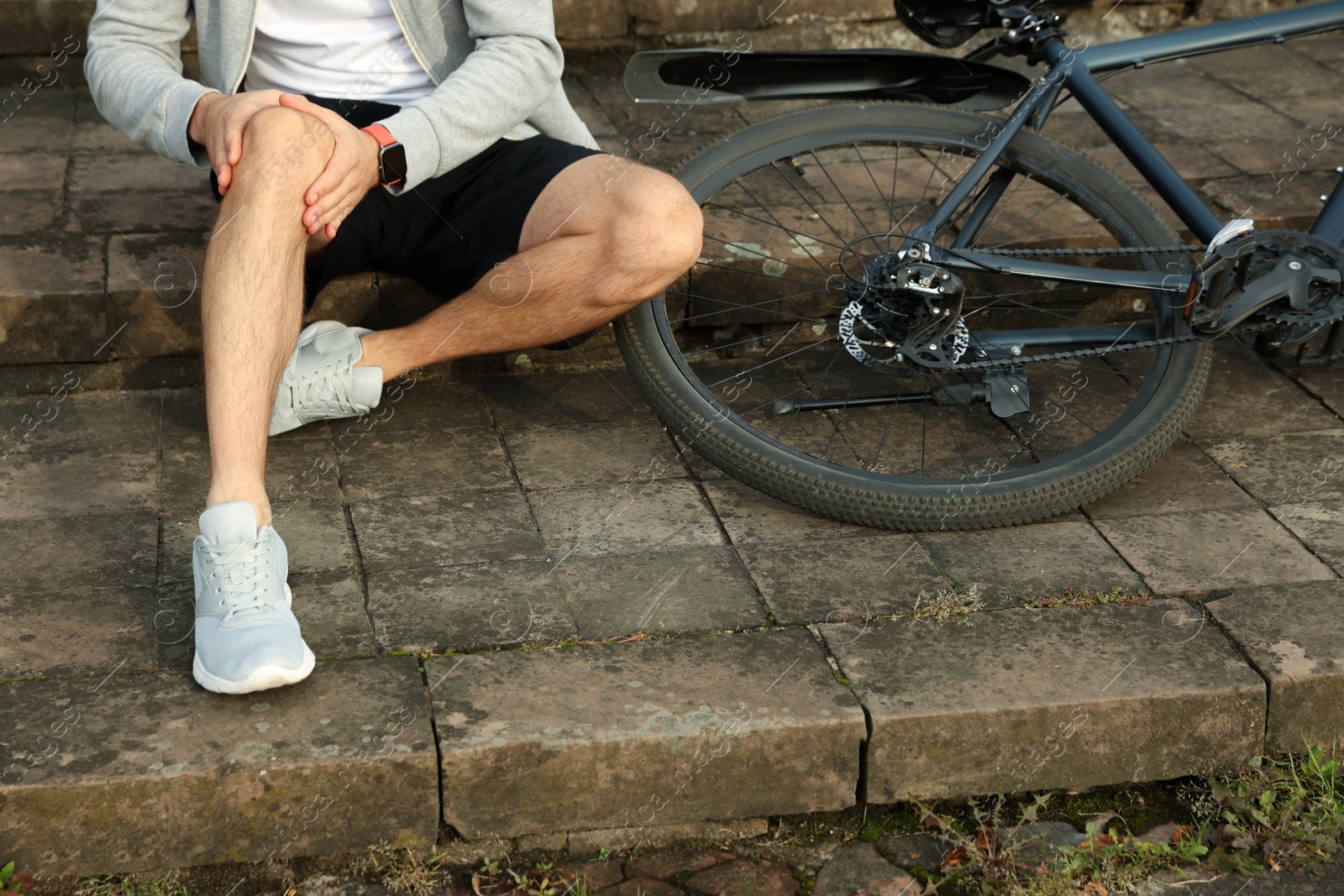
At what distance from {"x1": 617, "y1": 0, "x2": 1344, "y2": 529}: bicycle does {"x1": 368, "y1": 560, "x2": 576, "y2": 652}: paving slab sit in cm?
50

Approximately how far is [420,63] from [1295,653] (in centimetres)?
216

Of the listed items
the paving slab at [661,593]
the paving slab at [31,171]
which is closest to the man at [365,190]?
the paving slab at [661,593]

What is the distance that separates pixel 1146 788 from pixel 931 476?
807 mm

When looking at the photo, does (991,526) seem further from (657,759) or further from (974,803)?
(657,759)

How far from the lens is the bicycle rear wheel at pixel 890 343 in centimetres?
278

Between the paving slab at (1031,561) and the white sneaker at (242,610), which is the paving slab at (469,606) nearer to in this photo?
the white sneaker at (242,610)

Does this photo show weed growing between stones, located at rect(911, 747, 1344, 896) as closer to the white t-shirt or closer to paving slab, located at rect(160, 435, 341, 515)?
paving slab, located at rect(160, 435, 341, 515)

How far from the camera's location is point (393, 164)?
2.67 metres

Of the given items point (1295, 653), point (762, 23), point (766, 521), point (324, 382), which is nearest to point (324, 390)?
point (324, 382)

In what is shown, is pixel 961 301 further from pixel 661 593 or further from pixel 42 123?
pixel 42 123

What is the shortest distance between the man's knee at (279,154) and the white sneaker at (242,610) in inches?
23.4

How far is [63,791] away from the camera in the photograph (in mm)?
2010

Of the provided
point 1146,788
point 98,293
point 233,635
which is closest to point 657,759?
point 233,635

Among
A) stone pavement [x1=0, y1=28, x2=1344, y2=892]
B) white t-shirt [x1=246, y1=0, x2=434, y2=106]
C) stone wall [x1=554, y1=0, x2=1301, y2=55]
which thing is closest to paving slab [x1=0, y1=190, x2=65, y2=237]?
stone pavement [x1=0, y1=28, x2=1344, y2=892]
